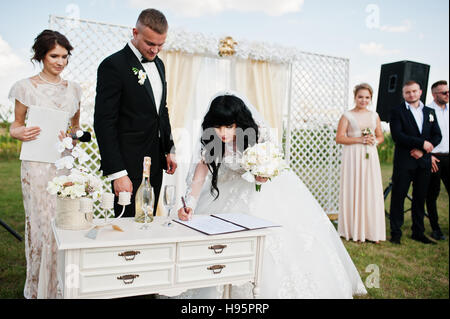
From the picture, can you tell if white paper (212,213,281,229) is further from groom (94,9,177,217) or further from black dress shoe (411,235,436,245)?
black dress shoe (411,235,436,245)

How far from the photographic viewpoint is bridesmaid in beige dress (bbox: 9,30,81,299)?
2602mm

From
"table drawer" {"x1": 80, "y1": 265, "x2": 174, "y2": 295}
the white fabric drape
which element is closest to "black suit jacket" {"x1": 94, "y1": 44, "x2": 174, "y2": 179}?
"table drawer" {"x1": 80, "y1": 265, "x2": 174, "y2": 295}

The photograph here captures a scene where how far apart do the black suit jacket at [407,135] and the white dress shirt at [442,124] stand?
0.84 feet

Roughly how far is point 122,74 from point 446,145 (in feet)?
15.1

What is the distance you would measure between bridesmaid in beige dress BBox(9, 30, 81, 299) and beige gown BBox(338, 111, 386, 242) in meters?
3.61

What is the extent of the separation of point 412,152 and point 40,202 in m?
4.28

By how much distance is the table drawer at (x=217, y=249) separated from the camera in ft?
5.95

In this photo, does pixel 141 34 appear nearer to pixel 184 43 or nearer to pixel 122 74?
pixel 122 74

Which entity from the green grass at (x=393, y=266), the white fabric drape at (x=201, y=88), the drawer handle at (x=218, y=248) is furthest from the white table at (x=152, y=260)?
the white fabric drape at (x=201, y=88)

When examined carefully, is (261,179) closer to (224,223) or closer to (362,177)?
(224,223)

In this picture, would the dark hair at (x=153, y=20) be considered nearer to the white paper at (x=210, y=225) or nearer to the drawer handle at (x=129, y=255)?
the white paper at (x=210, y=225)

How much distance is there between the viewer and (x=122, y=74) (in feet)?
7.75
